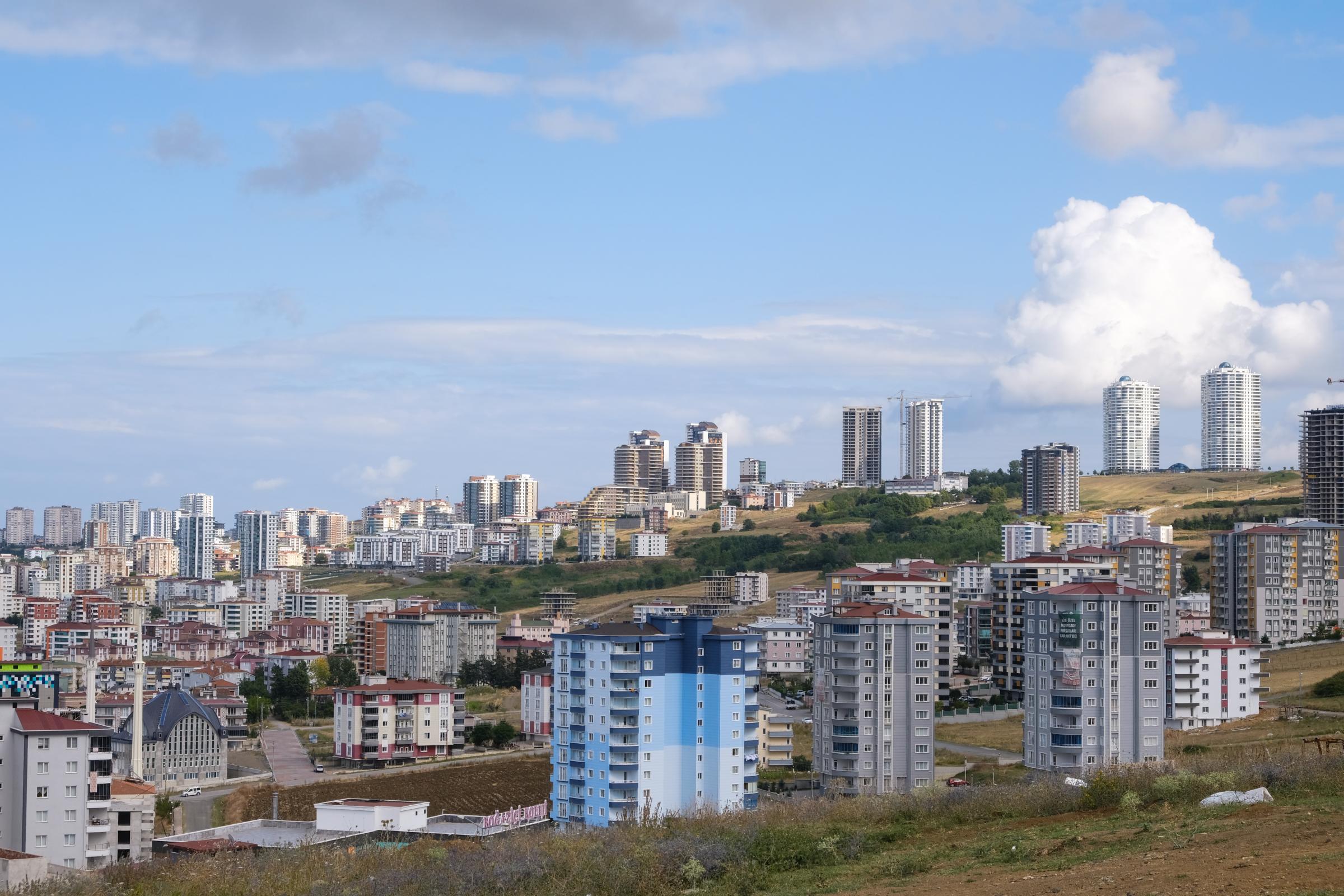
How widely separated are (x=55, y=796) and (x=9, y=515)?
154819 mm

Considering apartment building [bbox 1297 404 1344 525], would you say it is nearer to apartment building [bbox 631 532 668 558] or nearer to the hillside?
apartment building [bbox 631 532 668 558]

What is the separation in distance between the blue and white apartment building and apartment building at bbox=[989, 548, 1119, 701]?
18.1 m

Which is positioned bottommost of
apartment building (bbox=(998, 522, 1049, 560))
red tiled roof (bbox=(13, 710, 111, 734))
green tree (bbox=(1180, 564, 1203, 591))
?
red tiled roof (bbox=(13, 710, 111, 734))

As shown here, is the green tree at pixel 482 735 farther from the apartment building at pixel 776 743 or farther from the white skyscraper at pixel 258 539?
the white skyscraper at pixel 258 539

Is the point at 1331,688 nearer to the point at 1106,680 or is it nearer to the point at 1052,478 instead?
the point at 1106,680

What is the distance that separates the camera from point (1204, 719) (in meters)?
35.2

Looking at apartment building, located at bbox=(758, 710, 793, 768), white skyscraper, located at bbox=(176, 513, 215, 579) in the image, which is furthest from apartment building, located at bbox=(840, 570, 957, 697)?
white skyscraper, located at bbox=(176, 513, 215, 579)

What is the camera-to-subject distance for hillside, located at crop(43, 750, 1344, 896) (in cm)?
1020

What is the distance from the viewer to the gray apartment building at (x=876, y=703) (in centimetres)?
2864

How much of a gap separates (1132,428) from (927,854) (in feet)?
332

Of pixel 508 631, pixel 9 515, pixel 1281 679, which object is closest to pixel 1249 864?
pixel 1281 679

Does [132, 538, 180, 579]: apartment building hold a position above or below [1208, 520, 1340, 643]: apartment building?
below

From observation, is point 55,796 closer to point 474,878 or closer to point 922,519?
point 474,878

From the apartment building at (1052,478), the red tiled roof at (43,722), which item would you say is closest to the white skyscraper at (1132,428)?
the apartment building at (1052,478)
